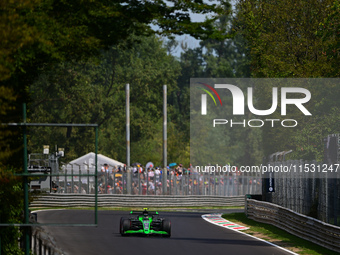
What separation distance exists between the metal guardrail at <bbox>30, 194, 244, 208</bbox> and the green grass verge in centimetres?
991

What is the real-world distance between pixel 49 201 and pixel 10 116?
2805 cm

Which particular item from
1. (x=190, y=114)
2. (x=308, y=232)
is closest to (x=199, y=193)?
(x=308, y=232)

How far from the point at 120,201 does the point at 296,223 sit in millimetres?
19165

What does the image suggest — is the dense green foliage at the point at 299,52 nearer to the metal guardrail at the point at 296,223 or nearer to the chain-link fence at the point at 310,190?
the metal guardrail at the point at 296,223

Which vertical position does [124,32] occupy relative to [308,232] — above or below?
above

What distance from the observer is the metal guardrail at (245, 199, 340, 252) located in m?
19.5

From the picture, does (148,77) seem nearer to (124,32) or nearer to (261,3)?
(261,3)

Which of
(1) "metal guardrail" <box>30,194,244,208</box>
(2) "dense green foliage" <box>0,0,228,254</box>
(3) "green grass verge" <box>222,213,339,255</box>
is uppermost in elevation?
(2) "dense green foliage" <box>0,0,228,254</box>

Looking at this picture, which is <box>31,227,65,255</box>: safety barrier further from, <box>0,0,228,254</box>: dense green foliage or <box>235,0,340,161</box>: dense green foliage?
<box>235,0,340,161</box>: dense green foliage

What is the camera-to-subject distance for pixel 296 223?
24.1m

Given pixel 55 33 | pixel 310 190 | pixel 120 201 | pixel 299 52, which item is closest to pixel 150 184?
pixel 120 201

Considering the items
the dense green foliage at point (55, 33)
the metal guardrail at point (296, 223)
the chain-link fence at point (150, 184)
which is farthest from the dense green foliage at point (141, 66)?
the metal guardrail at point (296, 223)

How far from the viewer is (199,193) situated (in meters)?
44.6

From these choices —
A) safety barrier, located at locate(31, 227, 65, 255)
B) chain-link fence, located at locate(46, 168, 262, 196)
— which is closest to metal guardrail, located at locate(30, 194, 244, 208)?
chain-link fence, located at locate(46, 168, 262, 196)
